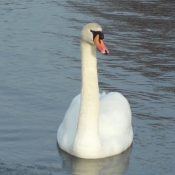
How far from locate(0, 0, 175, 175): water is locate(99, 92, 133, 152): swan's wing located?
0.52 feet

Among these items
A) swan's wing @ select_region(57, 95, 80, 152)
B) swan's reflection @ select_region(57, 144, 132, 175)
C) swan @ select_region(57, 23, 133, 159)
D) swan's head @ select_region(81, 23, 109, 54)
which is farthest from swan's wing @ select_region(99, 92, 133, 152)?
swan's head @ select_region(81, 23, 109, 54)

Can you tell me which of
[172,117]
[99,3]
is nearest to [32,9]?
[99,3]

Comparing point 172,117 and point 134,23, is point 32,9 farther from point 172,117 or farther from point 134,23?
point 172,117

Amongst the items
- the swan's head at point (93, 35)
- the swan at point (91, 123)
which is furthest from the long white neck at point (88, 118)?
the swan's head at point (93, 35)

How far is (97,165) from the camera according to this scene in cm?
869

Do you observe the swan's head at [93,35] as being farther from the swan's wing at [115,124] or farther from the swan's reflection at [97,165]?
the swan's reflection at [97,165]

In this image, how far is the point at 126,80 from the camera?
475 inches

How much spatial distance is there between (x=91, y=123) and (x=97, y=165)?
0.48 metres

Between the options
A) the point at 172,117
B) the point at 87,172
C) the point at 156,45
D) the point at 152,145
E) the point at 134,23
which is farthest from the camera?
the point at 134,23

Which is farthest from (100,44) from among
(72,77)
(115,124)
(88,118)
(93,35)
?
(72,77)

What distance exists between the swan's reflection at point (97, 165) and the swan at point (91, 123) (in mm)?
55

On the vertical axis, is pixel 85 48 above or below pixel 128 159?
above

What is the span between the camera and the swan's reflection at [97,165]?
849 cm

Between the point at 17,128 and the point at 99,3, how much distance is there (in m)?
9.13
